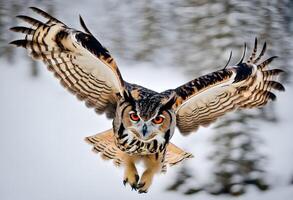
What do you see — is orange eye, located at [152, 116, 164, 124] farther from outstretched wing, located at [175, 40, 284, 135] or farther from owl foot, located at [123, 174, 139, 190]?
owl foot, located at [123, 174, 139, 190]

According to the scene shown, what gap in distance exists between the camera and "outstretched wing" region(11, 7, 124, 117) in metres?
1.75

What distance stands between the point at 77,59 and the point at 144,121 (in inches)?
11.0

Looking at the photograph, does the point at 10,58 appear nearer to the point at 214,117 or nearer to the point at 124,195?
the point at 124,195

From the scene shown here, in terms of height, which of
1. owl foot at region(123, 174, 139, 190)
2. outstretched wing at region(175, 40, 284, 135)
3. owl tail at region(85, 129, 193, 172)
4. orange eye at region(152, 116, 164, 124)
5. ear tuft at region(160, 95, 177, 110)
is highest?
outstretched wing at region(175, 40, 284, 135)

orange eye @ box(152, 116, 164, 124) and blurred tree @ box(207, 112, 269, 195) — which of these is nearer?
orange eye @ box(152, 116, 164, 124)

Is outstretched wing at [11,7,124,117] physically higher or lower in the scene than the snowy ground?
higher

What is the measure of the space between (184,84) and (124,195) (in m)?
0.39

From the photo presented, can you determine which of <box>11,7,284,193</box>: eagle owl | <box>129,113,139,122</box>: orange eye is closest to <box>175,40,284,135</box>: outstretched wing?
<box>11,7,284,193</box>: eagle owl

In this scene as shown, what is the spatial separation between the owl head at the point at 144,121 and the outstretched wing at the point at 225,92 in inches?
1.9

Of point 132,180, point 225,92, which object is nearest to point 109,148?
point 132,180

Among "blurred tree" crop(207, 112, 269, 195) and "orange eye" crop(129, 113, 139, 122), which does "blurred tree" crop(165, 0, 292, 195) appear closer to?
"blurred tree" crop(207, 112, 269, 195)

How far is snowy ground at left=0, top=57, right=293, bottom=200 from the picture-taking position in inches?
71.1

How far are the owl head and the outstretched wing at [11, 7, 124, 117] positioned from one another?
5 cm

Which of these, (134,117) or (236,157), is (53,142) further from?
(236,157)
